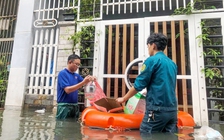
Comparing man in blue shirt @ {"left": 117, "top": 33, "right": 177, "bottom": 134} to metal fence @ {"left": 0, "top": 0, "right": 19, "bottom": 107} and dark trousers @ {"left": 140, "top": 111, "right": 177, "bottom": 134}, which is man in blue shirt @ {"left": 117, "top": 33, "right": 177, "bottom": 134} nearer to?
dark trousers @ {"left": 140, "top": 111, "right": 177, "bottom": 134}

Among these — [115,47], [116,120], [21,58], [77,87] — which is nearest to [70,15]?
[115,47]

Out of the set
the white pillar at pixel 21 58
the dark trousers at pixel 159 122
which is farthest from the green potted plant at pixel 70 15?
the dark trousers at pixel 159 122

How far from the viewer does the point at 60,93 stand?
3.12 metres

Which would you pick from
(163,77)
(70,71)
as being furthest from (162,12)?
(163,77)

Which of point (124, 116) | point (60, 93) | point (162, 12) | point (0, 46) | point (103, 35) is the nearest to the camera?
point (124, 116)

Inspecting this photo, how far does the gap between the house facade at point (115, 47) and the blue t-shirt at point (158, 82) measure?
6.04 feet

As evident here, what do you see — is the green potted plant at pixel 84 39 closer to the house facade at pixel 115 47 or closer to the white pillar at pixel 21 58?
the house facade at pixel 115 47

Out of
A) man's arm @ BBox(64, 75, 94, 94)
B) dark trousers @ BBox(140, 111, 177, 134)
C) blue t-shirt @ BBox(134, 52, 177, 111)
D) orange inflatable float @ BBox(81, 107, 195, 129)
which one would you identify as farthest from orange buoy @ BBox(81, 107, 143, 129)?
man's arm @ BBox(64, 75, 94, 94)

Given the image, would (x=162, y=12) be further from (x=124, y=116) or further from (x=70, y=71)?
(x=124, y=116)

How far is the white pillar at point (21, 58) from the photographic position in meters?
4.86

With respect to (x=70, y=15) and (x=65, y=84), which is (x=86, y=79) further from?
(x=70, y=15)

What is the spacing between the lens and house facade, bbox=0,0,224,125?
3777 millimetres

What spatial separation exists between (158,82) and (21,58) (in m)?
4.27

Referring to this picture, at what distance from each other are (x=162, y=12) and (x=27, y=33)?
3.79m
